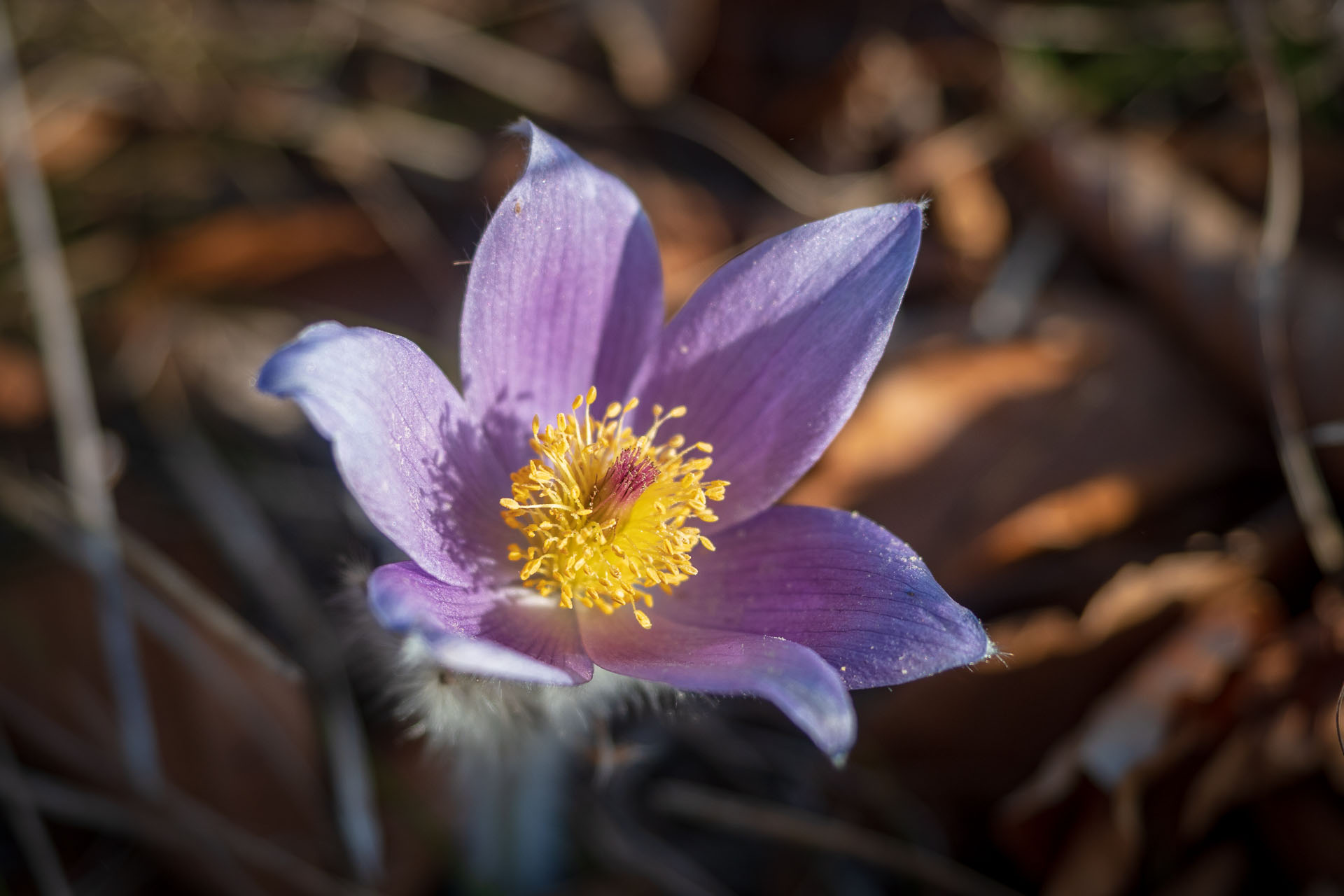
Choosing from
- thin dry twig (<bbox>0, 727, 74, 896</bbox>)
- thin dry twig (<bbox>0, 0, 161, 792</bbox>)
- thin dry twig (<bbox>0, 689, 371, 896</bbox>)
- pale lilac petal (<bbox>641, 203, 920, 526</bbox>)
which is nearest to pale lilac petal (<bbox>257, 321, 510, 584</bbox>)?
pale lilac petal (<bbox>641, 203, 920, 526</bbox>)

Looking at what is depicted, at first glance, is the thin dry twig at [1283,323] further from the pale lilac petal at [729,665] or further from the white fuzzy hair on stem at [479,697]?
the white fuzzy hair on stem at [479,697]

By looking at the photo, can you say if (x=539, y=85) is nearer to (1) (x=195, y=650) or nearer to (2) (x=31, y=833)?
(1) (x=195, y=650)

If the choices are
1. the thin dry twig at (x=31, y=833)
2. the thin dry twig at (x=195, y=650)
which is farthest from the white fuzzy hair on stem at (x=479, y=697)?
the thin dry twig at (x=31, y=833)

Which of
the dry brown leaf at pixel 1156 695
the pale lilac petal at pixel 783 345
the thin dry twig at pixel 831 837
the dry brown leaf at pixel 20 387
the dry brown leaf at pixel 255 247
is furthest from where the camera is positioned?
the dry brown leaf at pixel 255 247

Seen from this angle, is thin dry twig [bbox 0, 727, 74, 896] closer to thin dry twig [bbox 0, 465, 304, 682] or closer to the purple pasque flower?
thin dry twig [bbox 0, 465, 304, 682]

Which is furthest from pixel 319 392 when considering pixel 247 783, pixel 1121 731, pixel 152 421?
pixel 152 421

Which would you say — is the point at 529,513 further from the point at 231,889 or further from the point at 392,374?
A: the point at 231,889
